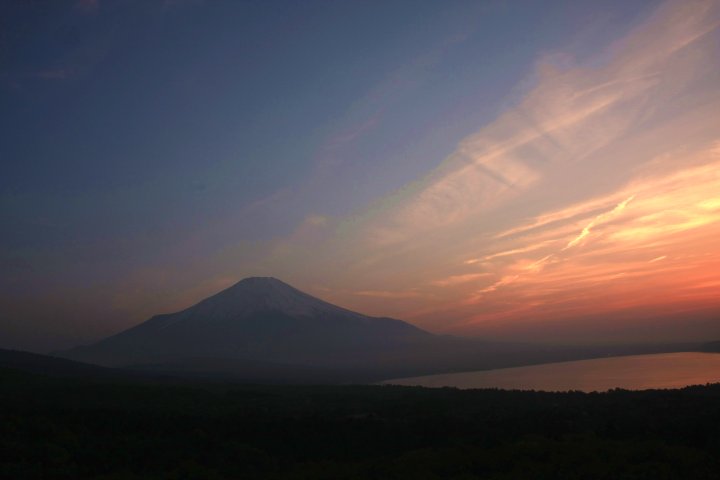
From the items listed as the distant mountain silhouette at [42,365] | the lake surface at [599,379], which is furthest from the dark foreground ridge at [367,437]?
the distant mountain silhouette at [42,365]

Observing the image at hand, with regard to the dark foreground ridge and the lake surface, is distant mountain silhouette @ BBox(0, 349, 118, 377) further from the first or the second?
the lake surface

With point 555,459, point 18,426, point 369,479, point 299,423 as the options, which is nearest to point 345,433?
point 299,423

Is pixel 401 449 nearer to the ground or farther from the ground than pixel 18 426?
nearer to the ground

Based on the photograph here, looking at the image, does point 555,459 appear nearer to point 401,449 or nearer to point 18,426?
point 401,449

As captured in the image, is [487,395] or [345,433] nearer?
[345,433]

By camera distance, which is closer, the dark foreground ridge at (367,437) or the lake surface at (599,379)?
the dark foreground ridge at (367,437)

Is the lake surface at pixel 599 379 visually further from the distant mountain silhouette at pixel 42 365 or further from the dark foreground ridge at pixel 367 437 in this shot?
the distant mountain silhouette at pixel 42 365

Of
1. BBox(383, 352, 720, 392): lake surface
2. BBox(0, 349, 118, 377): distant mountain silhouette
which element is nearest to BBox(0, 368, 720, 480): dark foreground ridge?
BBox(383, 352, 720, 392): lake surface

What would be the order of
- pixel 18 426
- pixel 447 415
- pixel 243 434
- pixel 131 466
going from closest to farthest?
pixel 131 466 → pixel 18 426 → pixel 243 434 → pixel 447 415

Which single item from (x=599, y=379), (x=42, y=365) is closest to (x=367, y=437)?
(x=599, y=379)
